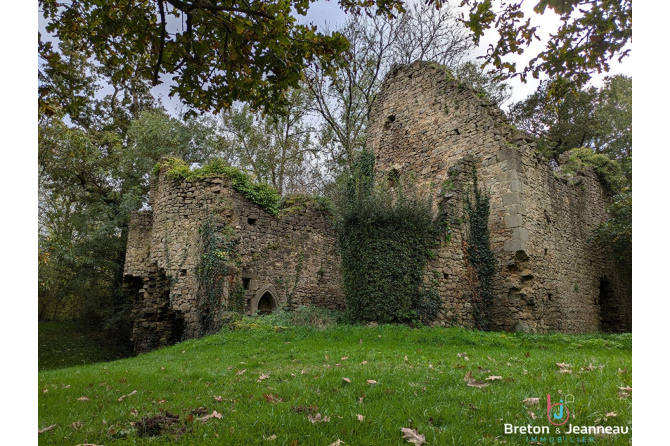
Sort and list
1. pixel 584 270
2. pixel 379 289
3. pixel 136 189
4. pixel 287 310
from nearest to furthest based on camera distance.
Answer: pixel 379 289 → pixel 287 310 → pixel 584 270 → pixel 136 189

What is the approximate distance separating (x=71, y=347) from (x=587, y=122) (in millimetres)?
28119

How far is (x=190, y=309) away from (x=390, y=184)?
7793 millimetres

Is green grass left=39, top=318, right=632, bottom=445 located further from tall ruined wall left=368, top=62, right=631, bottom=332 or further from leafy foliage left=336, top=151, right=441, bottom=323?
tall ruined wall left=368, top=62, right=631, bottom=332

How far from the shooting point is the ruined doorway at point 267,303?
12625 millimetres

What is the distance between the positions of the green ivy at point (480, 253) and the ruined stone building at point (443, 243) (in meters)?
0.21

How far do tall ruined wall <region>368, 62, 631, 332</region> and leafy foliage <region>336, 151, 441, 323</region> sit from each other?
A: 78cm

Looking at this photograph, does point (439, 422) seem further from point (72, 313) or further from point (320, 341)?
point (72, 313)

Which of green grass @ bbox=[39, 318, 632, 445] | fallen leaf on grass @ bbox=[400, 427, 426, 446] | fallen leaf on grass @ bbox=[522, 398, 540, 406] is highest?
fallen leaf on grass @ bbox=[522, 398, 540, 406]

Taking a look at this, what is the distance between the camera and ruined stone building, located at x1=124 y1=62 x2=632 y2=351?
11352 mm

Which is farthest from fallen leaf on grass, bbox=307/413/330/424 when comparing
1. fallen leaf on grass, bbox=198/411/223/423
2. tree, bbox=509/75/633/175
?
tree, bbox=509/75/633/175

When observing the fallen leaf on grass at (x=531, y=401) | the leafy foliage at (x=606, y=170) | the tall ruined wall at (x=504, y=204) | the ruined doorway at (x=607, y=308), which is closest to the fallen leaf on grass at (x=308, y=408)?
the fallen leaf on grass at (x=531, y=401)

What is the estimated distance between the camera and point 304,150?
933 inches

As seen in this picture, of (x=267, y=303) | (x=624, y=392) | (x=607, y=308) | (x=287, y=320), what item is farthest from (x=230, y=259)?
(x=607, y=308)

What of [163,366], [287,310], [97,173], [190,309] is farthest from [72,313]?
[163,366]
